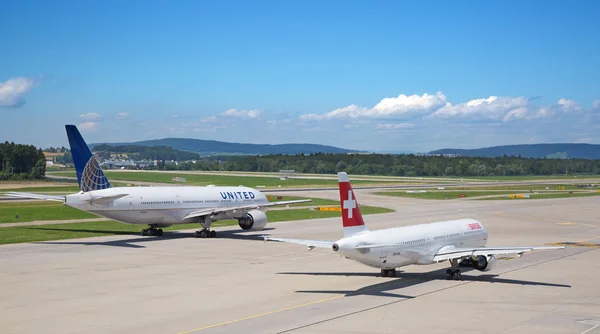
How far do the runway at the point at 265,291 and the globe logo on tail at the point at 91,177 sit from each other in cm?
487

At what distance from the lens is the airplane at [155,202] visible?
58.8 metres

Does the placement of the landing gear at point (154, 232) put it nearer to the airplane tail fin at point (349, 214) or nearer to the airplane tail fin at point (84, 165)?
the airplane tail fin at point (84, 165)

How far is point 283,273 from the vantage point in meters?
43.5

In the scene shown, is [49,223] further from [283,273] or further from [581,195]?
[581,195]

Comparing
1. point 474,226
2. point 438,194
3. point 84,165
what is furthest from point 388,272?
point 438,194

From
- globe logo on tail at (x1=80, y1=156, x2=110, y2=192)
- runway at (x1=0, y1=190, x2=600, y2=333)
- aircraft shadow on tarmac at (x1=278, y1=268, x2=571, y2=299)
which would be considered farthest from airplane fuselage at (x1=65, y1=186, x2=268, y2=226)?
aircraft shadow on tarmac at (x1=278, y1=268, x2=571, y2=299)

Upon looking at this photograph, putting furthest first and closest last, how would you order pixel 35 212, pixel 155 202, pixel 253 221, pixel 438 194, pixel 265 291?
pixel 438 194, pixel 35 212, pixel 253 221, pixel 155 202, pixel 265 291

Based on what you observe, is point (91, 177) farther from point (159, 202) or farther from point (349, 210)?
point (349, 210)

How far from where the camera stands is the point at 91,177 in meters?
59.2

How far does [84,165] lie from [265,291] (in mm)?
28357

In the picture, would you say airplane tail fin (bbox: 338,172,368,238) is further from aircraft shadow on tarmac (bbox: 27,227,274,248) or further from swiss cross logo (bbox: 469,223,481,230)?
aircraft shadow on tarmac (bbox: 27,227,274,248)

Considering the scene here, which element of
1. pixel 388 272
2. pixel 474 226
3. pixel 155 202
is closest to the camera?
pixel 388 272

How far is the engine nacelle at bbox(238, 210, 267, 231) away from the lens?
6931 centimetres

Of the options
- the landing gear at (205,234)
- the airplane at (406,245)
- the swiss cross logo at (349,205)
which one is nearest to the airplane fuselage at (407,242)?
the airplane at (406,245)
